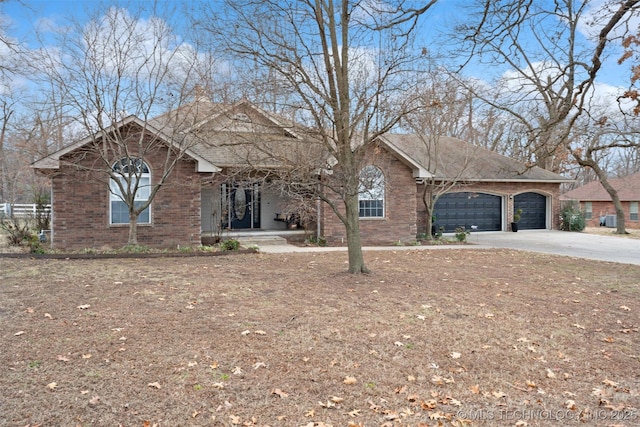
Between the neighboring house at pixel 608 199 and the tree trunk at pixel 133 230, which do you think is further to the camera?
the neighboring house at pixel 608 199

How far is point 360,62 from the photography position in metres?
9.35

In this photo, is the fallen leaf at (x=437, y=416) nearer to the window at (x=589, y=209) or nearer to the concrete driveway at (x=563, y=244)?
the concrete driveway at (x=563, y=244)

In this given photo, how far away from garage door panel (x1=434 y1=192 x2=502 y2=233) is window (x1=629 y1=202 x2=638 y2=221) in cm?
1396

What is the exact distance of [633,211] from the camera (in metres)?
30.6

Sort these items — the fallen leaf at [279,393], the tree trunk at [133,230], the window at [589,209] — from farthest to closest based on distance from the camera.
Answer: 1. the window at [589,209]
2. the tree trunk at [133,230]
3. the fallen leaf at [279,393]

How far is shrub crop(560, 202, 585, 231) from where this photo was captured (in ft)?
77.3

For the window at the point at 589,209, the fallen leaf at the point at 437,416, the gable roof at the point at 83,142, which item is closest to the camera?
the fallen leaf at the point at 437,416

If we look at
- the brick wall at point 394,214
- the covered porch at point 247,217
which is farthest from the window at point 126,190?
the brick wall at point 394,214

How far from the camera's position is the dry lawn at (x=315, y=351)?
12.5 ft

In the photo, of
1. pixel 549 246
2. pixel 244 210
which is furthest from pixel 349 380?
pixel 549 246

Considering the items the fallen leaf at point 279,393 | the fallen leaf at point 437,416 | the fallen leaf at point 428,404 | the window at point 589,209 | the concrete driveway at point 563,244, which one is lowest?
the fallen leaf at point 437,416

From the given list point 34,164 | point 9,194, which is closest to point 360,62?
point 34,164

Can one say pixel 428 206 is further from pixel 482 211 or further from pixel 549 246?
pixel 482 211

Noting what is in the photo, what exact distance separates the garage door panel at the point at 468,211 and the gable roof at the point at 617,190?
45.2 ft
